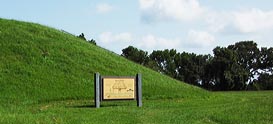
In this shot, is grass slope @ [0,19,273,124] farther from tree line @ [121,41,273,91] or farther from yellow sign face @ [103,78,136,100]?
tree line @ [121,41,273,91]

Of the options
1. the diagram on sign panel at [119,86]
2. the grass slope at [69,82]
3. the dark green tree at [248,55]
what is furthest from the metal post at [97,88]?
the dark green tree at [248,55]

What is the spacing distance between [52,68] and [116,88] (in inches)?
322

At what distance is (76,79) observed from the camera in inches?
1178

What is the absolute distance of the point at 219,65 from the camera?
3932 inches

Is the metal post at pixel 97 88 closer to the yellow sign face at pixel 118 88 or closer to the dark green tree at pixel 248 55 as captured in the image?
the yellow sign face at pixel 118 88

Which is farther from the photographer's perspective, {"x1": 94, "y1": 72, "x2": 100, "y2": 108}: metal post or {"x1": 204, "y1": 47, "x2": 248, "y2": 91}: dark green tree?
{"x1": 204, "y1": 47, "x2": 248, "y2": 91}: dark green tree

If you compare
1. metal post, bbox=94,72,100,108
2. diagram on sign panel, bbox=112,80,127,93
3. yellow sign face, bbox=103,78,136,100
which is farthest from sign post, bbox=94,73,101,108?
diagram on sign panel, bbox=112,80,127,93

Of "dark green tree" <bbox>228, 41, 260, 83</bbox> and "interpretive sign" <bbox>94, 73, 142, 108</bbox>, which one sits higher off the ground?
"dark green tree" <bbox>228, 41, 260, 83</bbox>

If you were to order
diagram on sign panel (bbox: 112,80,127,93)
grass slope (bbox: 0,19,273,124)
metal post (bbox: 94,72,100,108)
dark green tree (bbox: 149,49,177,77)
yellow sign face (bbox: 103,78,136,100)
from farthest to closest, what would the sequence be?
dark green tree (bbox: 149,49,177,77) < diagram on sign panel (bbox: 112,80,127,93) < yellow sign face (bbox: 103,78,136,100) < metal post (bbox: 94,72,100,108) < grass slope (bbox: 0,19,273,124)

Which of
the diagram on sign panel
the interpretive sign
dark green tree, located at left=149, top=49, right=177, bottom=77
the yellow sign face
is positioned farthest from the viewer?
dark green tree, located at left=149, top=49, right=177, bottom=77

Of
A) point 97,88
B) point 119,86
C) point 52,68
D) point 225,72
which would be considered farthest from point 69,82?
point 225,72

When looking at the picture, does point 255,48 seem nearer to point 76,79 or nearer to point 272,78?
point 272,78

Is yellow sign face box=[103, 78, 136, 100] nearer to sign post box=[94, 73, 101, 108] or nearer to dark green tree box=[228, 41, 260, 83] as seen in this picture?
sign post box=[94, 73, 101, 108]

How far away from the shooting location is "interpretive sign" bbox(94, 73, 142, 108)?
23.3m
